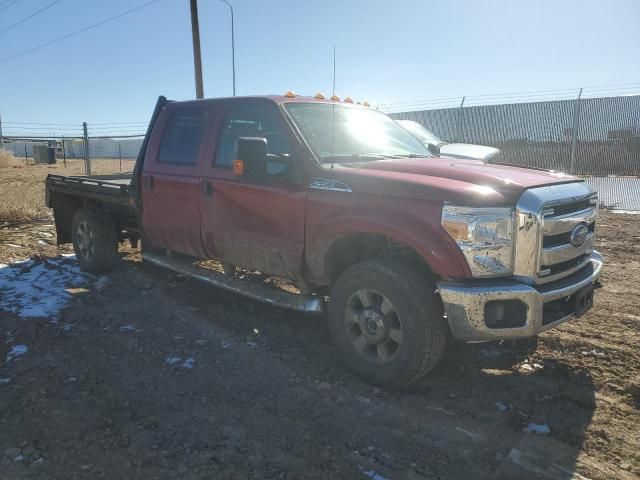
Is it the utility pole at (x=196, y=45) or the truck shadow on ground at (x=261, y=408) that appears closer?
the truck shadow on ground at (x=261, y=408)

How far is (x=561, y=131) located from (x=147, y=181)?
11461mm

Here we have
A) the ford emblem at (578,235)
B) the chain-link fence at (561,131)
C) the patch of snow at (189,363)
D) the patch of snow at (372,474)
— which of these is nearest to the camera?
the patch of snow at (372,474)

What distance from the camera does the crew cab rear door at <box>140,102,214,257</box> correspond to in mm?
4664

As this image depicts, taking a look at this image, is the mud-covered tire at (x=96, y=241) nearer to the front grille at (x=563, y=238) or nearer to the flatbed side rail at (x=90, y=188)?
the flatbed side rail at (x=90, y=188)

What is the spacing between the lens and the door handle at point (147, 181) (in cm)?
511

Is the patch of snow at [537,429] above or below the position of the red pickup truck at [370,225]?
below

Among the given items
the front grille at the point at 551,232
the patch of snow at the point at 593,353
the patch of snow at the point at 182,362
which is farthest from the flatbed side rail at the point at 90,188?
the patch of snow at the point at 593,353

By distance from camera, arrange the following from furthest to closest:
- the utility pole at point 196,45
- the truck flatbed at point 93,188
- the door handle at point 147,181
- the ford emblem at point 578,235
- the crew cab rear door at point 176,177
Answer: the utility pole at point 196,45 < the truck flatbed at point 93,188 < the door handle at point 147,181 < the crew cab rear door at point 176,177 < the ford emblem at point 578,235

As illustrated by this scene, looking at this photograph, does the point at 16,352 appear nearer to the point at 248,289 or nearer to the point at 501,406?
the point at 248,289

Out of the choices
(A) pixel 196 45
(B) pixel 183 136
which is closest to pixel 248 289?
(B) pixel 183 136

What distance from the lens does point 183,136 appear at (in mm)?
4898

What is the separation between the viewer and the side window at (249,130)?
13.3 ft

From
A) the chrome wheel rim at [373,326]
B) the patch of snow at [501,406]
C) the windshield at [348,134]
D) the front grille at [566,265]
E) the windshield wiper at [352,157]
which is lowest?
the patch of snow at [501,406]

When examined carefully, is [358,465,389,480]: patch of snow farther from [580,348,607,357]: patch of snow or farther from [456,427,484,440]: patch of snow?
[580,348,607,357]: patch of snow
